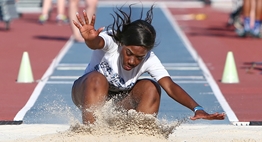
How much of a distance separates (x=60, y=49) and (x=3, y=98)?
5.26 meters

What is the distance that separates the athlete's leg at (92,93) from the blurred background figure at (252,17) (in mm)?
10172

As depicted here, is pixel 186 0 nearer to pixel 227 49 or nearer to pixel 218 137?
pixel 227 49

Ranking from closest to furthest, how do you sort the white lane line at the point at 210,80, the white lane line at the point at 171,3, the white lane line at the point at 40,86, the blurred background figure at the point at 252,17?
the white lane line at the point at 40,86, the white lane line at the point at 210,80, the blurred background figure at the point at 252,17, the white lane line at the point at 171,3

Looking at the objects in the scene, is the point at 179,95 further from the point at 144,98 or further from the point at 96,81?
the point at 96,81

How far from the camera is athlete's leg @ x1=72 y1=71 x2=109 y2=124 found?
5844mm

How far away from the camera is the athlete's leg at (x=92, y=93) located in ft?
19.2

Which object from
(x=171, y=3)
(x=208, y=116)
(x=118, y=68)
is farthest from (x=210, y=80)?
(x=171, y=3)

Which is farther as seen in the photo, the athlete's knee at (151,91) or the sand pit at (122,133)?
the athlete's knee at (151,91)

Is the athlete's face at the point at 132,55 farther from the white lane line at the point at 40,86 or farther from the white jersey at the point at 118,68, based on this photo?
the white lane line at the point at 40,86

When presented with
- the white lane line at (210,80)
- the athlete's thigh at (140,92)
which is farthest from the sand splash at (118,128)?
the white lane line at (210,80)

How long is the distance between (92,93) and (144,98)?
1.61 ft

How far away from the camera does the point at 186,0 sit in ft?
95.3

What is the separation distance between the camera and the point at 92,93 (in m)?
5.85

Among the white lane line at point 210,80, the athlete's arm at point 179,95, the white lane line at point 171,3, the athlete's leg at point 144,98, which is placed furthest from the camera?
the white lane line at point 171,3
